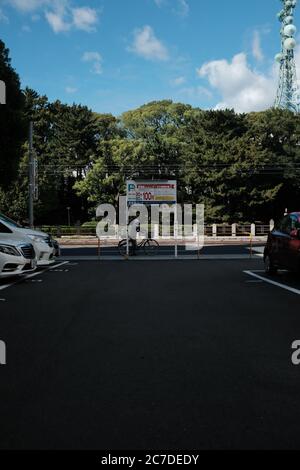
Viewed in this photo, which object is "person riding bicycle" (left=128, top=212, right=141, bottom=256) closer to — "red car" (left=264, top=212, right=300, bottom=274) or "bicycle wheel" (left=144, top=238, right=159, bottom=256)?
"bicycle wheel" (left=144, top=238, right=159, bottom=256)

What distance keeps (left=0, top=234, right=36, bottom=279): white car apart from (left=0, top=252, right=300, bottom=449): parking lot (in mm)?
1487

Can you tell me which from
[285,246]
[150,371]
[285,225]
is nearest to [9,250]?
[285,246]

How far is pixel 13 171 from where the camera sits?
2508cm

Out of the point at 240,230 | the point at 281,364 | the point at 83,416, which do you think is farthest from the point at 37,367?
the point at 240,230

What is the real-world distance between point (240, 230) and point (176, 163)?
14.6 m

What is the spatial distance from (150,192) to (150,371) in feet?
54.8

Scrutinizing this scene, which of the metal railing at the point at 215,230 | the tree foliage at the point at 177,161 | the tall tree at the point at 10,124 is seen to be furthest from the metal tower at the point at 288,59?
the tall tree at the point at 10,124

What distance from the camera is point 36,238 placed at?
1388cm

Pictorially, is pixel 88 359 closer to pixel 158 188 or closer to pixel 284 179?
pixel 158 188

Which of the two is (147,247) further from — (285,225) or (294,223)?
(294,223)

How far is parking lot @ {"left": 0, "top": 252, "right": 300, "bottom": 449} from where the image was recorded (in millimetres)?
3168

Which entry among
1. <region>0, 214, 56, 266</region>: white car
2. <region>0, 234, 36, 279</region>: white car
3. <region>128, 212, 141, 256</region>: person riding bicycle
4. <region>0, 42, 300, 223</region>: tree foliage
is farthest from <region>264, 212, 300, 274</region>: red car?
<region>0, 42, 300, 223</region>: tree foliage

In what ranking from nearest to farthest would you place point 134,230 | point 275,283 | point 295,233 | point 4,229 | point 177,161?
point 295,233
point 275,283
point 4,229
point 134,230
point 177,161

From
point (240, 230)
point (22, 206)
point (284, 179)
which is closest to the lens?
point (240, 230)
